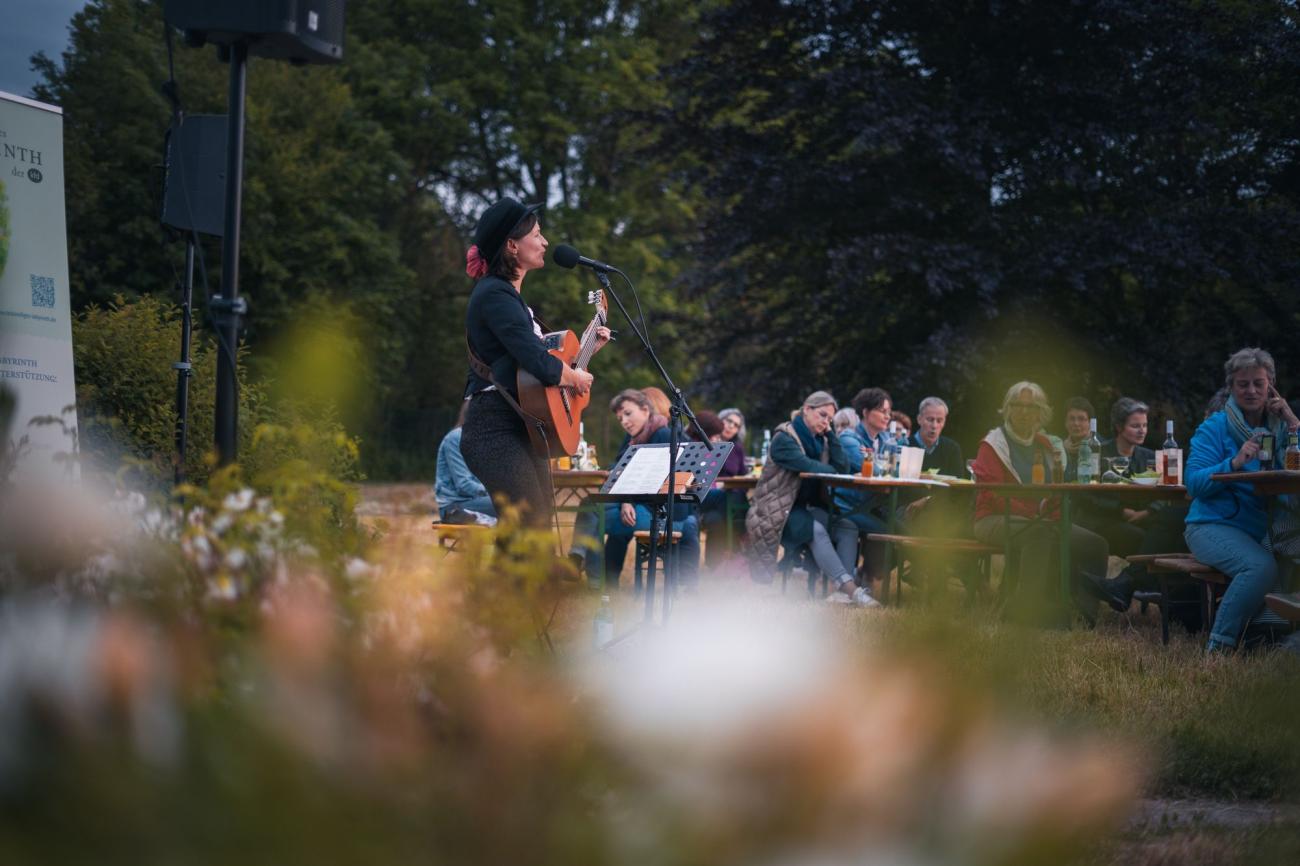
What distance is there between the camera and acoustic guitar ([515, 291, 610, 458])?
4539mm

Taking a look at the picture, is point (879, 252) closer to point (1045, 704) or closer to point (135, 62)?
point (1045, 704)

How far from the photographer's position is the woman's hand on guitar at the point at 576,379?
4570mm

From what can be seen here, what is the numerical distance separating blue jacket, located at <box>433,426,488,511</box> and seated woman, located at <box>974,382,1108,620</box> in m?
3.27

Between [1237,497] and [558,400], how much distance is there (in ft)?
12.1

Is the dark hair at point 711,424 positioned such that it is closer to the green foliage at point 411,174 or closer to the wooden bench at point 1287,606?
the wooden bench at point 1287,606

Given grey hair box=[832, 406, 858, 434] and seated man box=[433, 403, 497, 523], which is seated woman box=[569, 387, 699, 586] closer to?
seated man box=[433, 403, 497, 523]

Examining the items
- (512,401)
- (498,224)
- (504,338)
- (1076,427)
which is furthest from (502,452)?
(1076,427)

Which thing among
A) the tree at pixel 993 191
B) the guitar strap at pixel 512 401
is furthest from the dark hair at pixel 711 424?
the guitar strap at pixel 512 401

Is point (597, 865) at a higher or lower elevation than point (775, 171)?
lower

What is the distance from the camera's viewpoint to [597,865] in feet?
4.45

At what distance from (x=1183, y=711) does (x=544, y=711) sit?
3.51 metres

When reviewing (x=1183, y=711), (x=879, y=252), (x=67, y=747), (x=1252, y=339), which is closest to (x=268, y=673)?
(x=67, y=747)

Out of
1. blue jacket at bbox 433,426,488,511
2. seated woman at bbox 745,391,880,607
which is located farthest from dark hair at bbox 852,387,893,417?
blue jacket at bbox 433,426,488,511

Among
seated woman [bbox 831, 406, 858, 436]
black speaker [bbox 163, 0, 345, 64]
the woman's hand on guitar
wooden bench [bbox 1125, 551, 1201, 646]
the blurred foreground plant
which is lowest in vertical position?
wooden bench [bbox 1125, 551, 1201, 646]
